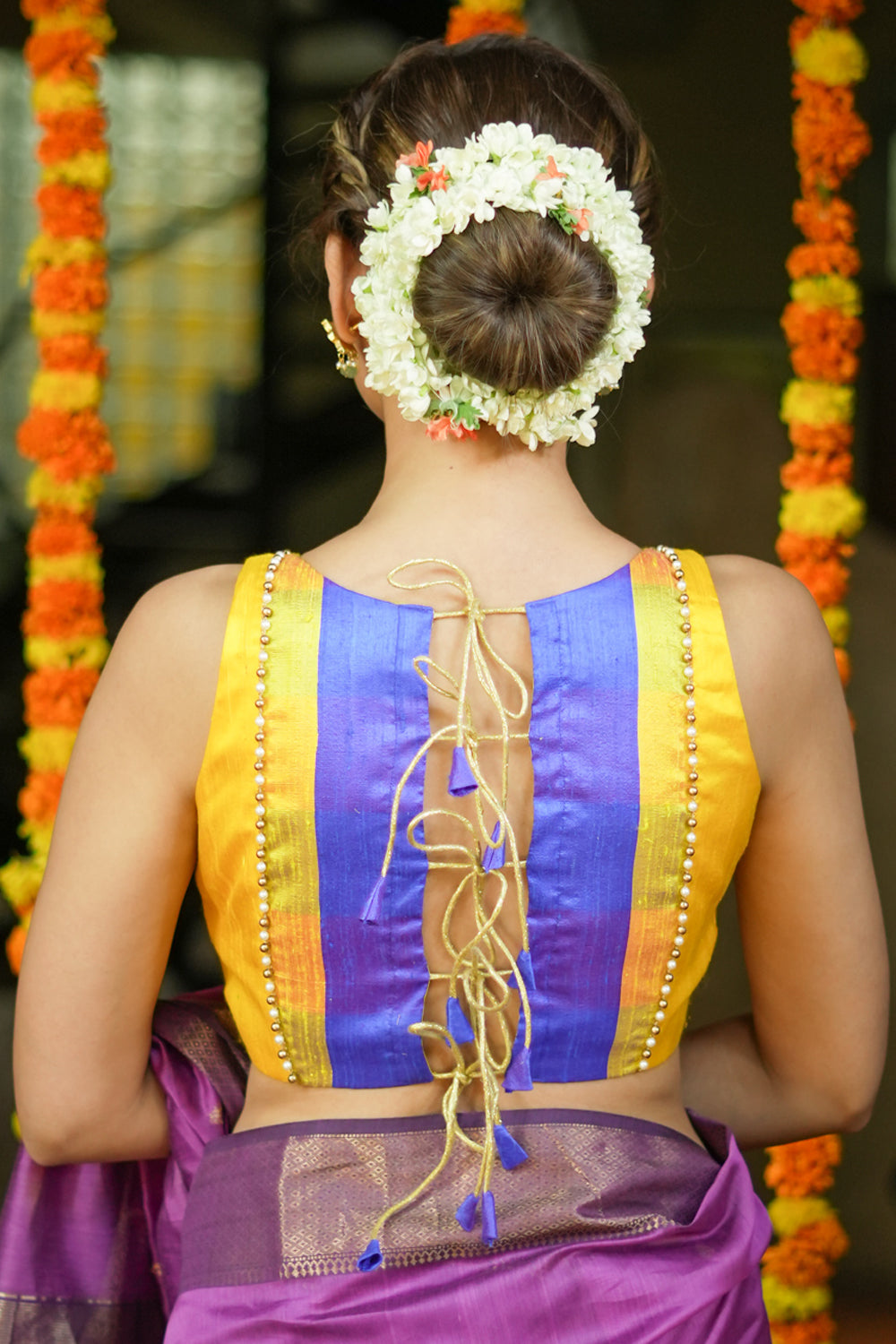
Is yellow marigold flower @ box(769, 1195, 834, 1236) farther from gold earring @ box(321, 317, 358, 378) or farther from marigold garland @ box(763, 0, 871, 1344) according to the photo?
gold earring @ box(321, 317, 358, 378)

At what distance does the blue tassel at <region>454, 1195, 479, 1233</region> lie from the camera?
35.6 inches

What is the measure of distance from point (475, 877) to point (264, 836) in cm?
15

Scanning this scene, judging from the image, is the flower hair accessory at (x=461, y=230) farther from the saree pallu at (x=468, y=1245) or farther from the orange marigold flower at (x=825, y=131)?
Answer: the orange marigold flower at (x=825, y=131)

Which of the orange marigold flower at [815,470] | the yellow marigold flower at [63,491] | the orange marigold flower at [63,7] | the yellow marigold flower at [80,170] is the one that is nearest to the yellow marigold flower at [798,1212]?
the orange marigold flower at [815,470]

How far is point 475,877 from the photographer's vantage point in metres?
0.94

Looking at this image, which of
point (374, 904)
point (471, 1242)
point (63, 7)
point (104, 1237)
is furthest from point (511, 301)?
point (63, 7)

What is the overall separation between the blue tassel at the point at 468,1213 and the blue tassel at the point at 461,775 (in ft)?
0.89

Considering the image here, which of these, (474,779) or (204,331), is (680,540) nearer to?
(204,331)

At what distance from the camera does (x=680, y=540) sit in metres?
2.18

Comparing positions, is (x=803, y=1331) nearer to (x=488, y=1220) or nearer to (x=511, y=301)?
(x=488, y=1220)

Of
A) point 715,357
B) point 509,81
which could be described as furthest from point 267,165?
point 509,81

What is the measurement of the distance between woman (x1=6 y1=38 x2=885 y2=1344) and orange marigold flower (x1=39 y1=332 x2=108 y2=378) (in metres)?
1.13

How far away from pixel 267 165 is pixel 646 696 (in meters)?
1.49

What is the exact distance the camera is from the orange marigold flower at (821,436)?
6.74ft
